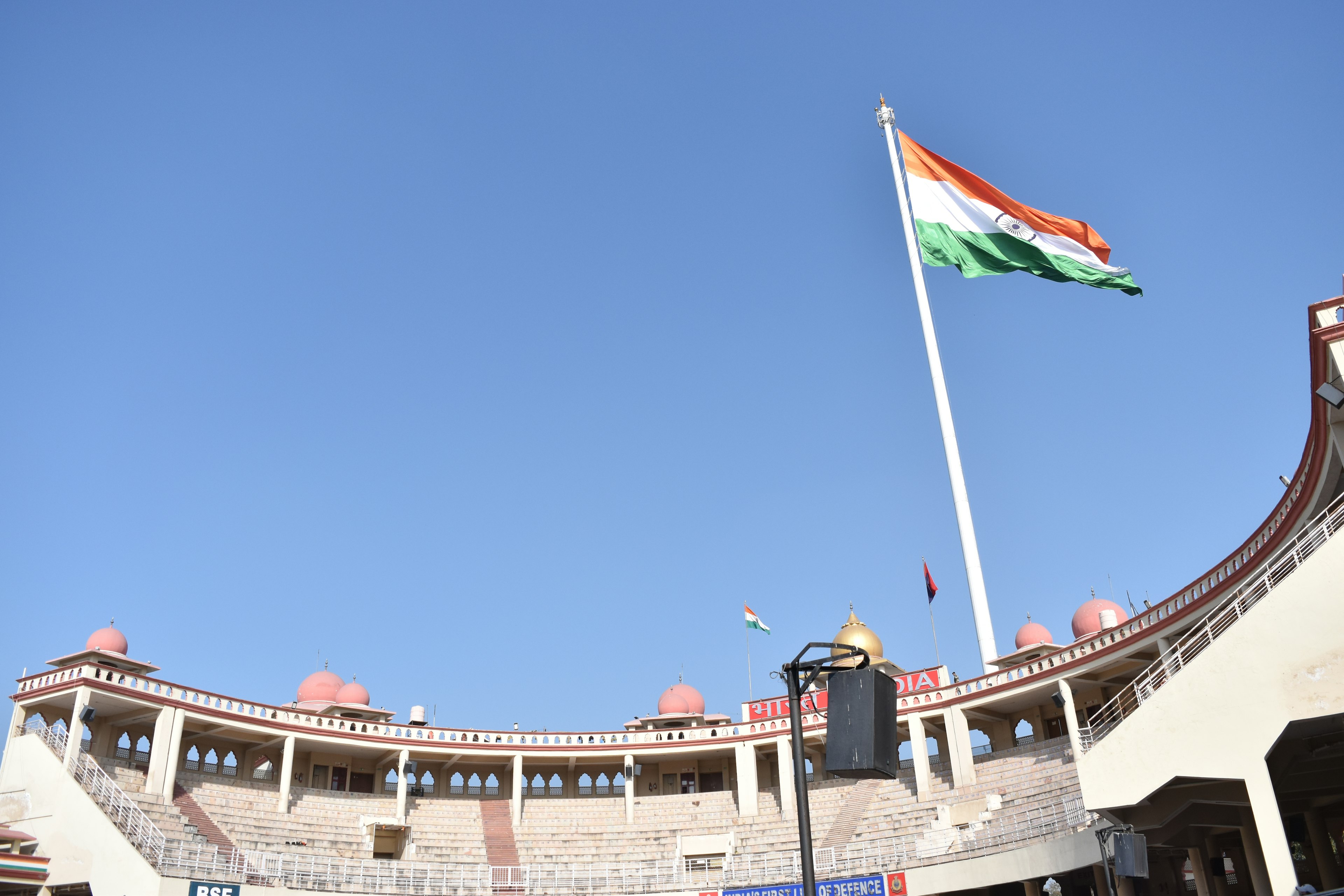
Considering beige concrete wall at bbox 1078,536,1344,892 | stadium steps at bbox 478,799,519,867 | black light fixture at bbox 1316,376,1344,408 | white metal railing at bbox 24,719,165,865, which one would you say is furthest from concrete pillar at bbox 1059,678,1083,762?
white metal railing at bbox 24,719,165,865

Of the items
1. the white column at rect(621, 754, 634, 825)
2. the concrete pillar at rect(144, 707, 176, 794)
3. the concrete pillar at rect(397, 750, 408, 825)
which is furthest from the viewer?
the white column at rect(621, 754, 634, 825)

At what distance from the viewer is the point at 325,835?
36.8m

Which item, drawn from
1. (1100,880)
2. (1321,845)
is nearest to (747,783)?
(1100,880)

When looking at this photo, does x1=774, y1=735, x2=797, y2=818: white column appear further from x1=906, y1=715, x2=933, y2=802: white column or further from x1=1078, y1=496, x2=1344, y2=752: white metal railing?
x1=1078, y1=496, x2=1344, y2=752: white metal railing

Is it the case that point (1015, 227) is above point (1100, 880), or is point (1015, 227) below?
above

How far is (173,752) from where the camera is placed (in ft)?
116

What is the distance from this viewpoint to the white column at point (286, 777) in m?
37.6

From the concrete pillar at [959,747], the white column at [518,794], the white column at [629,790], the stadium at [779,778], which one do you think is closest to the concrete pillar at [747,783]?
the stadium at [779,778]

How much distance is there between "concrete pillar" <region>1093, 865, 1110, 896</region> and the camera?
85.9ft

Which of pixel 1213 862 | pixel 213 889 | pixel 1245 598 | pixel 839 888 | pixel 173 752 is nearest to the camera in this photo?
pixel 1245 598

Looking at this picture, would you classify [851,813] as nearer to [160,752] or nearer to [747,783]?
[747,783]

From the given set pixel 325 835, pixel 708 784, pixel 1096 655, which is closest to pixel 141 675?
pixel 325 835

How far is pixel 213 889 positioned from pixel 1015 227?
3037 cm

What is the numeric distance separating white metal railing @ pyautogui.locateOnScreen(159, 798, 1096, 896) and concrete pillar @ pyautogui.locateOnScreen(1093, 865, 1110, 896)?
1360 mm
